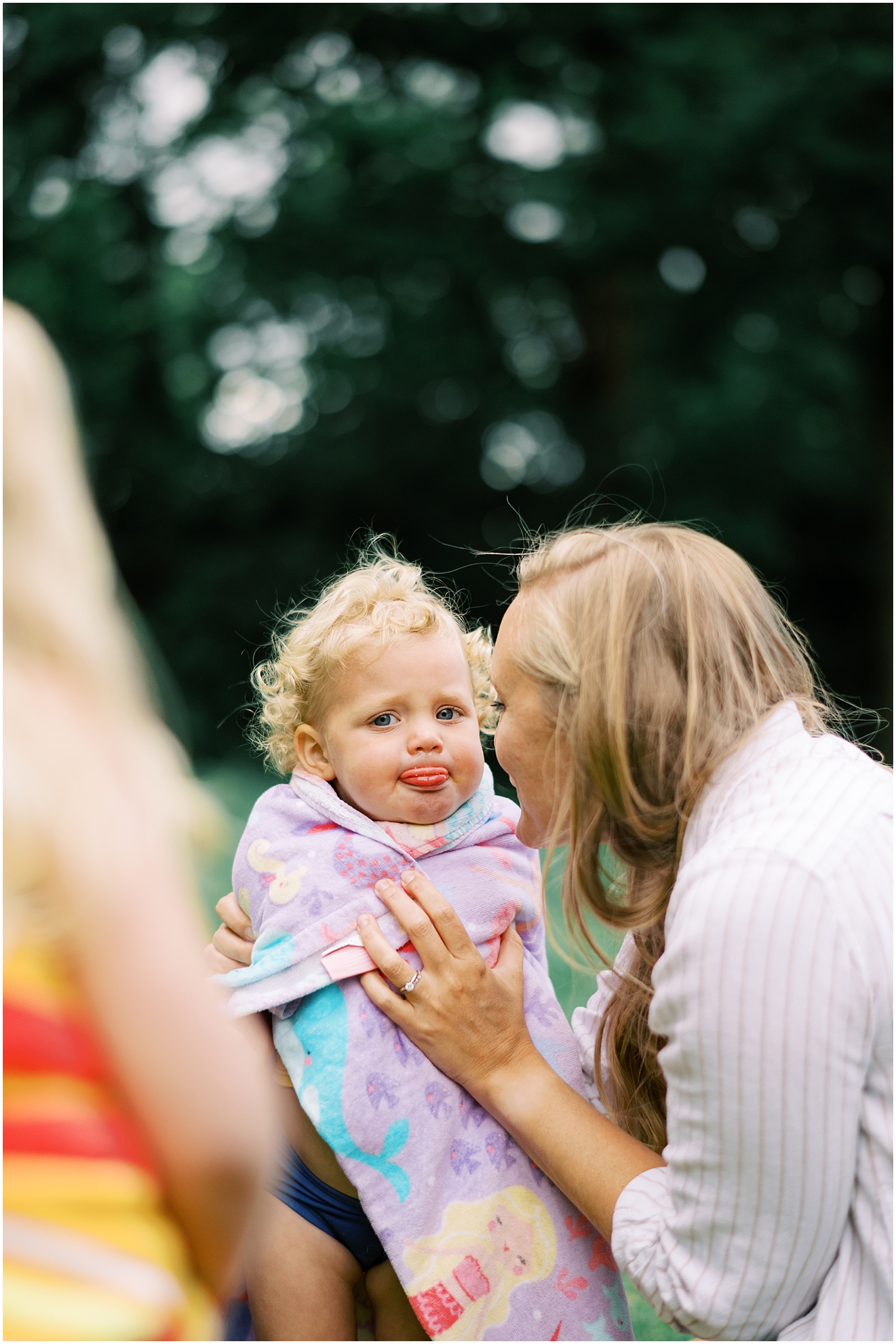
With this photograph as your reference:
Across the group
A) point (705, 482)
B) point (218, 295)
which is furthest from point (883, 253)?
point (218, 295)

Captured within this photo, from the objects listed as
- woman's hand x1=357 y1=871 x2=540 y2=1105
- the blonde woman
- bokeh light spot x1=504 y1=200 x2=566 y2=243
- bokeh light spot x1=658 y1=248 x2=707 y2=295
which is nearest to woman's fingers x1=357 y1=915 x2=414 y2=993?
woman's hand x1=357 y1=871 x2=540 y2=1105

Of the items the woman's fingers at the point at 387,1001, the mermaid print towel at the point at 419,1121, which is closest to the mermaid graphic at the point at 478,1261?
the mermaid print towel at the point at 419,1121

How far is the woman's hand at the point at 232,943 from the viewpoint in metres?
2.17

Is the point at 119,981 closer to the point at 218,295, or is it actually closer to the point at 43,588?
the point at 43,588

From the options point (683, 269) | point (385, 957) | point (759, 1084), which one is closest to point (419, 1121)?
point (385, 957)

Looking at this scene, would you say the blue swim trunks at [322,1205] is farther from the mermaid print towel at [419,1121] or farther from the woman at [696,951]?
the woman at [696,951]

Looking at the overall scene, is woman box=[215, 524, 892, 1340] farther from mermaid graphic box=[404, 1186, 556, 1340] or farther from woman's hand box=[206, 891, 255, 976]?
mermaid graphic box=[404, 1186, 556, 1340]

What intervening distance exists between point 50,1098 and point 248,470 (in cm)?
1031

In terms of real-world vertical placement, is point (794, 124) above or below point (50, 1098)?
above

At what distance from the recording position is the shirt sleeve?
1.52 m

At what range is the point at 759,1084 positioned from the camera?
5.03 feet

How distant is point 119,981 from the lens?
1.04m

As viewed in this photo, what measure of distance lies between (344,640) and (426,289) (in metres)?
9.85

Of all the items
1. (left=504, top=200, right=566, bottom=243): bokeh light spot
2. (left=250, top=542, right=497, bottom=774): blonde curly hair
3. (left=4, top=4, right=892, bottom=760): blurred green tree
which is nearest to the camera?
(left=250, top=542, right=497, bottom=774): blonde curly hair
